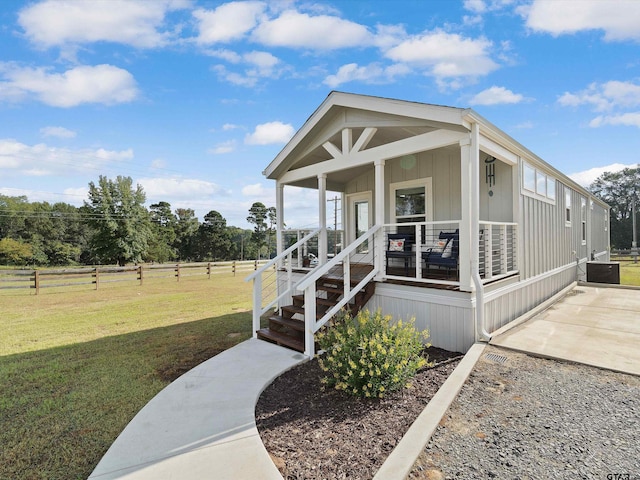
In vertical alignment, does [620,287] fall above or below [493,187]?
below

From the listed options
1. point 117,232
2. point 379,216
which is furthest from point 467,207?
point 117,232

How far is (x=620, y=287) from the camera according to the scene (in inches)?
366

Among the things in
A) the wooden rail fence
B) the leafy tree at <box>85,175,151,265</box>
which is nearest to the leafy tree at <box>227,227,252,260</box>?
the leafy tree at <box>85,175,151,265</box>

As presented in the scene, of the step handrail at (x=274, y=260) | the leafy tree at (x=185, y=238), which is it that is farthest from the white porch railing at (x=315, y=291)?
the leafy tree at (x=185, y=238)

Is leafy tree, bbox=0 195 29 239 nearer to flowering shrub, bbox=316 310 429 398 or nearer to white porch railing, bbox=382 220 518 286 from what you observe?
white porch railing, bbox=382 220 518 286

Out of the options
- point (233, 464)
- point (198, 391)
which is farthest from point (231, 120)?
point (233, 464)

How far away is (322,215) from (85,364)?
4.80 m

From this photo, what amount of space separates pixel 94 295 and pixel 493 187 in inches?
535

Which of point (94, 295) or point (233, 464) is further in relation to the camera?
point (94, 295)

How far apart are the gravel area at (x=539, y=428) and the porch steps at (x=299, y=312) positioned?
2.16m

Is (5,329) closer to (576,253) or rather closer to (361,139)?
(361,139)

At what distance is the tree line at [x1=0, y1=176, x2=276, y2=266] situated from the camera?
32.2 m

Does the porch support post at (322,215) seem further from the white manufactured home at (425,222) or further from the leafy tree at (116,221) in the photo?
the leafy tree at (116,221)

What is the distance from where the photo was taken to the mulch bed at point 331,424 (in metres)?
2.33
